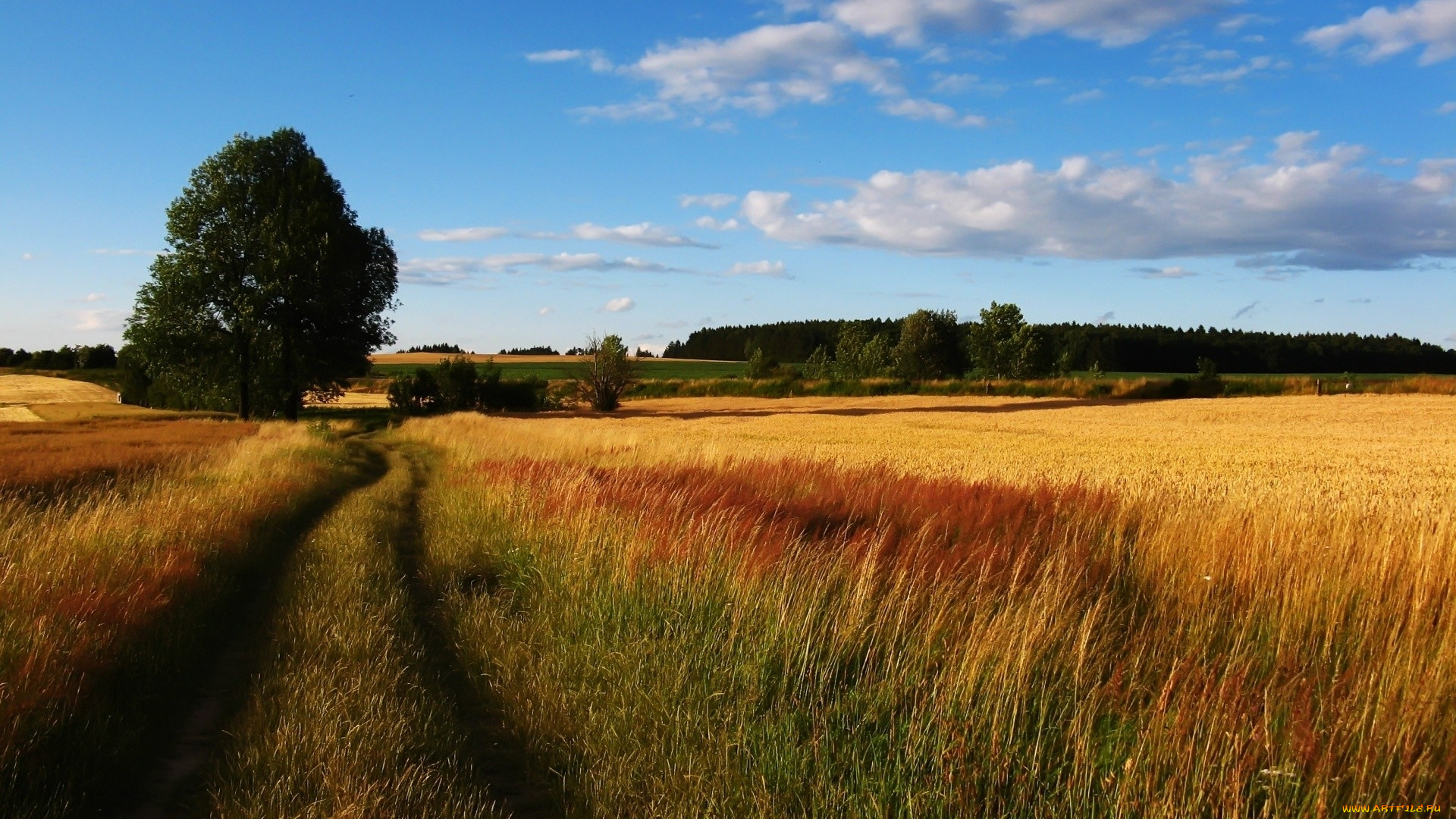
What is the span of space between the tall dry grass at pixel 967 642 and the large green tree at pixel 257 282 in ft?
109

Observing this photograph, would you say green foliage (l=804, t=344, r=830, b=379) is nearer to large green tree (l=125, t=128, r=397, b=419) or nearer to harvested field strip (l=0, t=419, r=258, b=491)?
large green tree (l=125, t=128, r=397, b=419)

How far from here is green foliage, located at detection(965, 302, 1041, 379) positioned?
83.8 m

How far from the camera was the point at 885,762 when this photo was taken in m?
4.27

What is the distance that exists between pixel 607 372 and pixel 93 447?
40.0m

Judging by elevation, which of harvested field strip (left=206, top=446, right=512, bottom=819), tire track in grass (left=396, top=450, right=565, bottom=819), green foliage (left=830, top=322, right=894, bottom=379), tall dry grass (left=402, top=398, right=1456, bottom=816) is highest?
green foliage (left=830, top=322, right=894, bottom=379)

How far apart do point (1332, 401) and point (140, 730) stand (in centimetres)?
5483

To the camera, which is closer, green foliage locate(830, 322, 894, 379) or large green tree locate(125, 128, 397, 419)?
large green tree locate(125, 128, 397, 419)

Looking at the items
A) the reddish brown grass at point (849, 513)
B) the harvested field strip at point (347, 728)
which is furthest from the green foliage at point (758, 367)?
the harvested field strip at point (347, 728)

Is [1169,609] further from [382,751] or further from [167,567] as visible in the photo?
[167,567]

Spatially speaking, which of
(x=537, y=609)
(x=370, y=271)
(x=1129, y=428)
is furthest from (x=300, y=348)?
(x=537, y=609)

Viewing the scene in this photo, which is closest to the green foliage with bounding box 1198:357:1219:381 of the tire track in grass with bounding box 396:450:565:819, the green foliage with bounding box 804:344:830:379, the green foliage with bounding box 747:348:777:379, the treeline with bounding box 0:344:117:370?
the green foliage with bounding box 747:348:777:379

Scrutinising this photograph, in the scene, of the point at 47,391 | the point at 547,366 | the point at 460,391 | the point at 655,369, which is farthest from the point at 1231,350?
the point at 47,391

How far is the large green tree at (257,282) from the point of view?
39750 millimetres

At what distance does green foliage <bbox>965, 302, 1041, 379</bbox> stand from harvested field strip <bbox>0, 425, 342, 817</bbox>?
7912 cm
